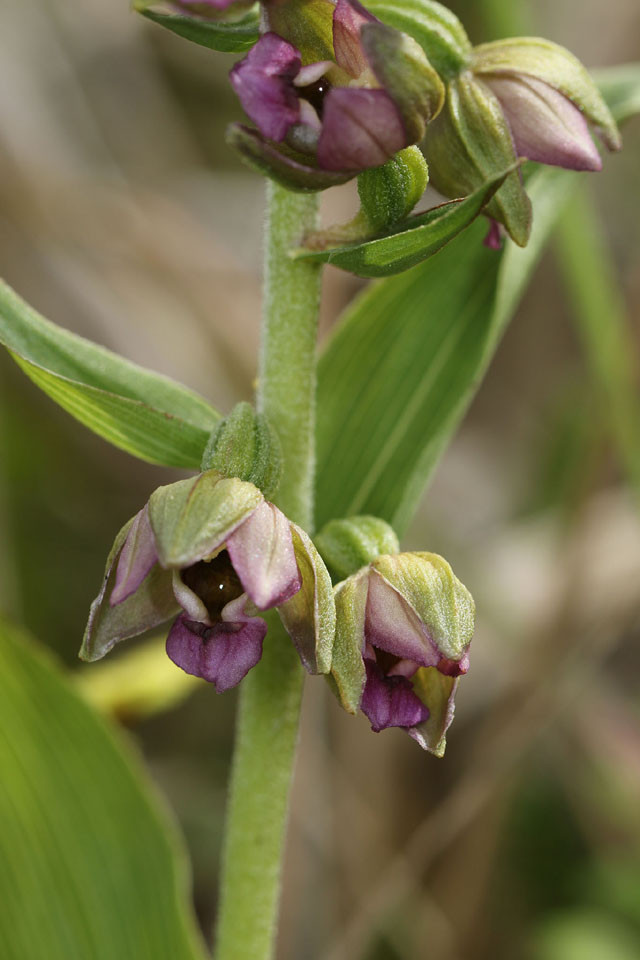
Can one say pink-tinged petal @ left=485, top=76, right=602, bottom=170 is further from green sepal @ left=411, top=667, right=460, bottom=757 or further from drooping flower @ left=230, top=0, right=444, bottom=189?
green sepal @ left=411, top=667, right=460, bottom=757

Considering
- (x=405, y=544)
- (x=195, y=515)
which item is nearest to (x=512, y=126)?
(x=195, y=515)

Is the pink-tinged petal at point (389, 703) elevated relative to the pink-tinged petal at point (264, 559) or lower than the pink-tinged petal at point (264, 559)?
lower

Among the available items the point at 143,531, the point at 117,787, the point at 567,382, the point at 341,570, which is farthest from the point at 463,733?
the point at 143,531

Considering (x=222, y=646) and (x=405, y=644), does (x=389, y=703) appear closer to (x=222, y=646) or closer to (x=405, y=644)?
(x=405, y=644)

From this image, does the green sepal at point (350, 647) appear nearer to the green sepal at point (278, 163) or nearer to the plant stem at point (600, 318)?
the green sepal at point (278, 163)

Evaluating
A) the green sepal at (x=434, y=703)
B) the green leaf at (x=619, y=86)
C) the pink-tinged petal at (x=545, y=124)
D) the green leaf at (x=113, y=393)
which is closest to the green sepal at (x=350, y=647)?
the green sepal at (x=434, y=703)

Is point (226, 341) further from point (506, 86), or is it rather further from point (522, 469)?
point (506, 86)
